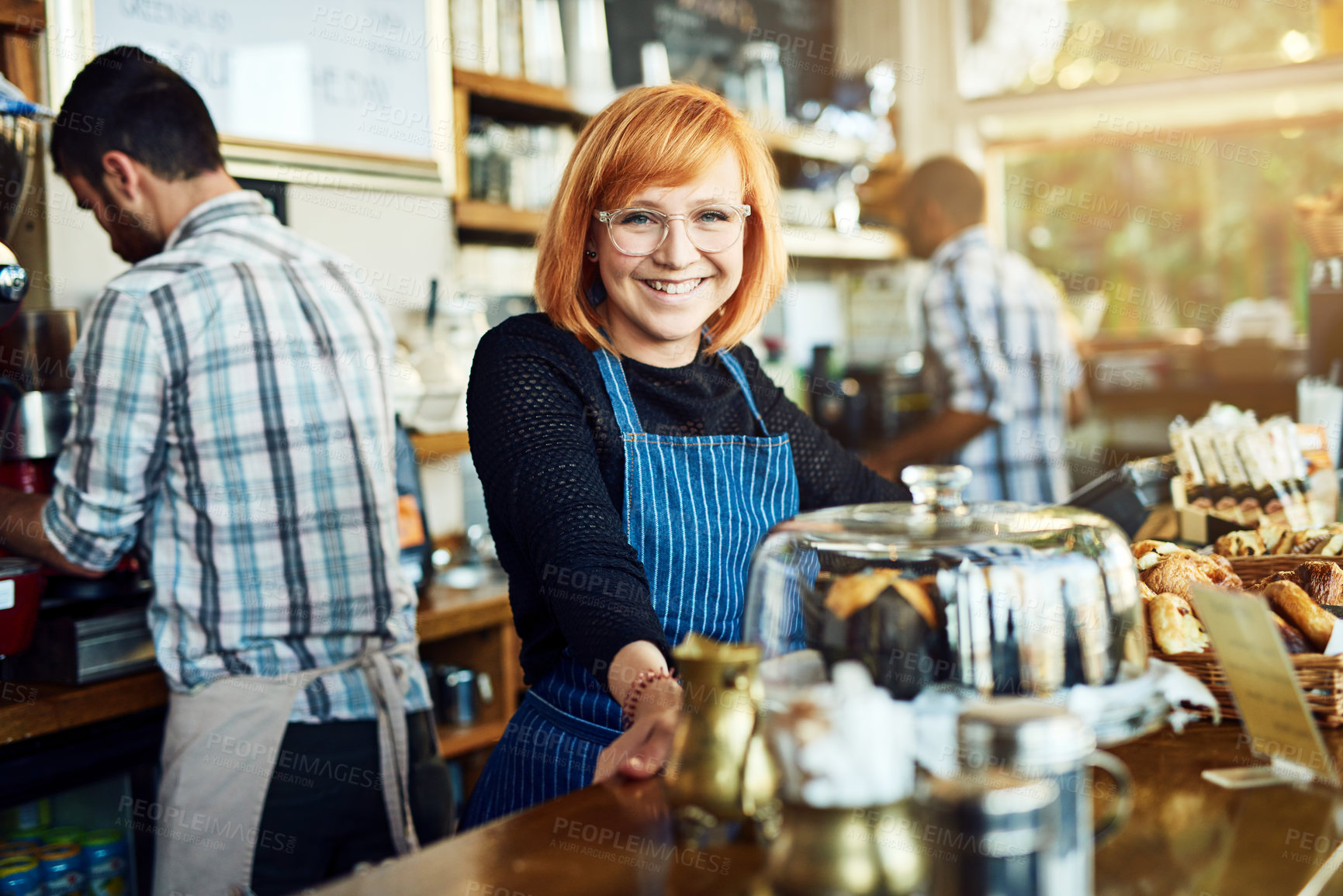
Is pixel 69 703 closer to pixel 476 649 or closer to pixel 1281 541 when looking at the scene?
pixel 476 649

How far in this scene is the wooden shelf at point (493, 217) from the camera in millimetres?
3312

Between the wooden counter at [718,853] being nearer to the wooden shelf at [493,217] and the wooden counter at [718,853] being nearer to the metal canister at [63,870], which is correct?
the metal canister at [63,870]

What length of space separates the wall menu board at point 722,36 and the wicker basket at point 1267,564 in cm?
272

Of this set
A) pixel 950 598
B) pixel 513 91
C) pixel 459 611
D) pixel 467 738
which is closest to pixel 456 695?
pixel 467 738

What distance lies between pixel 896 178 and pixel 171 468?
4040 mm

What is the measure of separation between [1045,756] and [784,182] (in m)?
4.37

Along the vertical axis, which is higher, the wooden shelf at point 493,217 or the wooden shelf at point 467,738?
the wooden shelf at point 493,217

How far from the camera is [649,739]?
3.45 feet

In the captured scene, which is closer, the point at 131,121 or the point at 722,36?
the point at 131,121

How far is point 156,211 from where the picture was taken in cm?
203

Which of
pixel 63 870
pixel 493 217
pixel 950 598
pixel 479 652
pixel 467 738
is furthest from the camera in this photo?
pixel 493 217

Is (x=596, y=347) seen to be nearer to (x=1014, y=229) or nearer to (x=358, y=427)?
(x=358, y=427)

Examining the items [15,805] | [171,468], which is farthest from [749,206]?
[15,805]

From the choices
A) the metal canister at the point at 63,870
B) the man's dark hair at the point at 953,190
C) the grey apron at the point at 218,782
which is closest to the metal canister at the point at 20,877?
the metal canister at the point at 63,870
